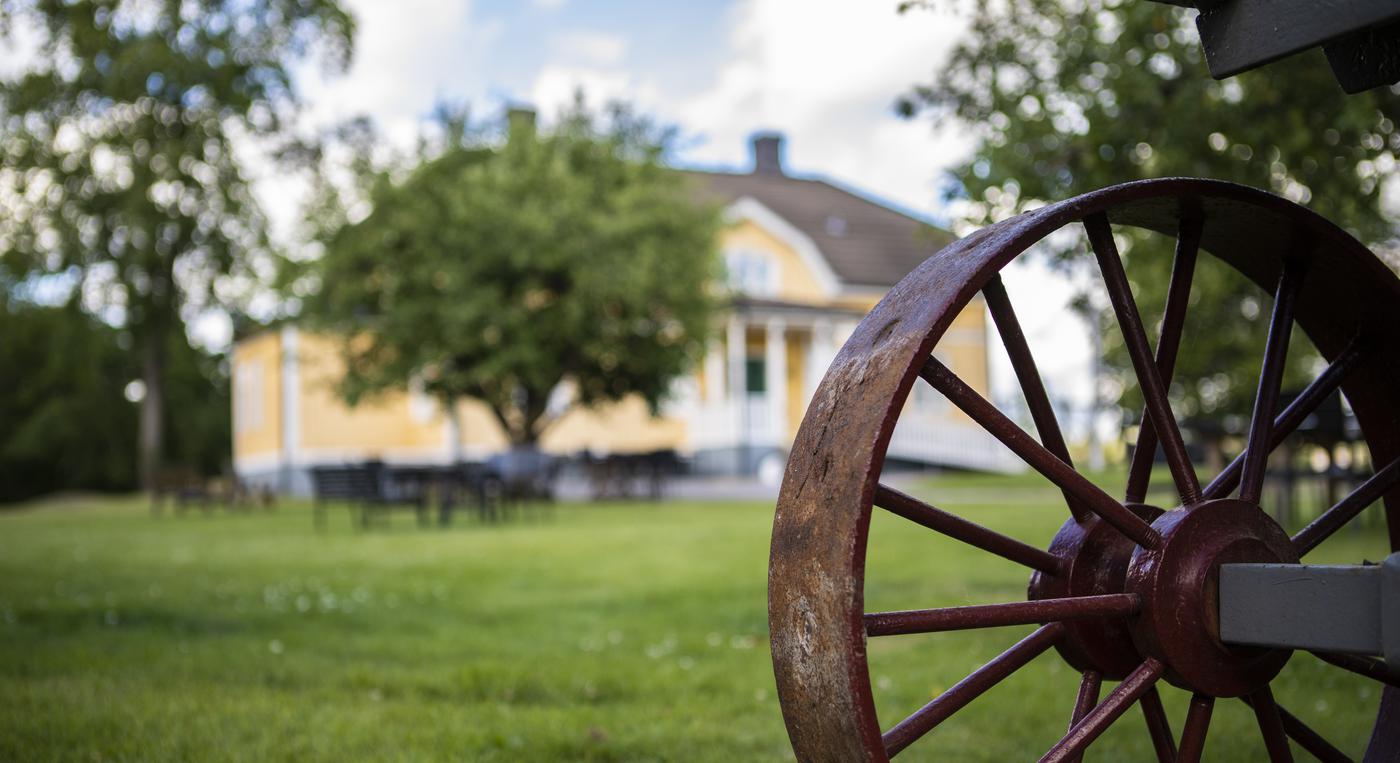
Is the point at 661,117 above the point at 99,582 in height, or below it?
above

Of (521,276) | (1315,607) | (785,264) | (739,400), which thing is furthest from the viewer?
(785,264)

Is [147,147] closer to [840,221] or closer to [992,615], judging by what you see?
[840,221]

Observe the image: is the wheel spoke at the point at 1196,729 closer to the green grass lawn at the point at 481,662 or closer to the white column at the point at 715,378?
the green grass lawn at the point at 481,662

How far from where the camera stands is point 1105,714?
2.35 metres

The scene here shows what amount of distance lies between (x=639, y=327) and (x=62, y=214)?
14525 mm

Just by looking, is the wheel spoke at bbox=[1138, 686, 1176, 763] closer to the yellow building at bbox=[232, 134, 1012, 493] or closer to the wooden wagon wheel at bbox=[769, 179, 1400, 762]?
the wooden wagon wheel at bbox=[769, 179, 1400, 762]

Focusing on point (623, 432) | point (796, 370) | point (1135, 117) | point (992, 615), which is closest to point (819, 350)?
point (796, 370)

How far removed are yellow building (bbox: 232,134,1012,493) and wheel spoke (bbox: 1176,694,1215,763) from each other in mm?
27057

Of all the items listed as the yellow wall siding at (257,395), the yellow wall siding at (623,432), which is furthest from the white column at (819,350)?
the yellow wall siding at (257,395)

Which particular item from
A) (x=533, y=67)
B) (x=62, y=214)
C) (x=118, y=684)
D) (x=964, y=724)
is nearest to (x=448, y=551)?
(x=118, y=684)

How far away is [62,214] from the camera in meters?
29.5

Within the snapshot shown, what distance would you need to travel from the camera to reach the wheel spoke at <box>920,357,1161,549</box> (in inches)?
92.9

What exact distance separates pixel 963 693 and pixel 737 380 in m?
29.8

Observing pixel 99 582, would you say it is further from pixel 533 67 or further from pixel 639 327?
Answer: pixel 533 67
